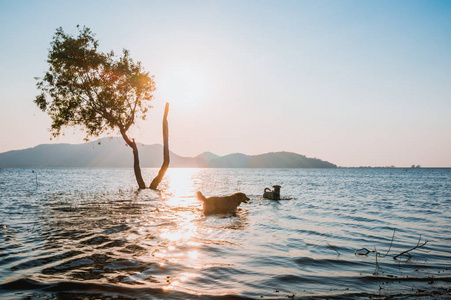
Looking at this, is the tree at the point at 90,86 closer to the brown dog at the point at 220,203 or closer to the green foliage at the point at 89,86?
the green foliage at the point at 89,86

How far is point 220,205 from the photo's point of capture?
58.2 feet

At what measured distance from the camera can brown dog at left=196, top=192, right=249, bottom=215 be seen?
56.0ft

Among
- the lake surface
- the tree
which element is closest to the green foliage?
the tree

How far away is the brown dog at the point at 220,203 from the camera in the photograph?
1708 cm

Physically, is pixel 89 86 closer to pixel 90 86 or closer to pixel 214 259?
pixel 90 86

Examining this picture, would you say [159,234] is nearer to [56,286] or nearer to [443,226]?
[56,286]

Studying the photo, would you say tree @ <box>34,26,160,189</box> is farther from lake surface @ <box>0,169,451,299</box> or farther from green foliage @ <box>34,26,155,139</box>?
lake surface @ <box>0,169,451,299</box>

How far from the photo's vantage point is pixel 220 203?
58.2 feet

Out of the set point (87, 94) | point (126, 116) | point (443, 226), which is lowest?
point (443, 226)

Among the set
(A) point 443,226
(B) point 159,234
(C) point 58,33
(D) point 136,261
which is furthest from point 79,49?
(A) point 443,226

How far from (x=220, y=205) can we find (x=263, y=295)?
12079 mm

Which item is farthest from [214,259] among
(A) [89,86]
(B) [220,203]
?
(A) [89,86]

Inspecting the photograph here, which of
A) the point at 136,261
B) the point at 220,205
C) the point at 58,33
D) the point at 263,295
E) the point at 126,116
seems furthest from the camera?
the point at 126,116

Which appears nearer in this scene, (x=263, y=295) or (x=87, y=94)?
(x=263, y=295)
